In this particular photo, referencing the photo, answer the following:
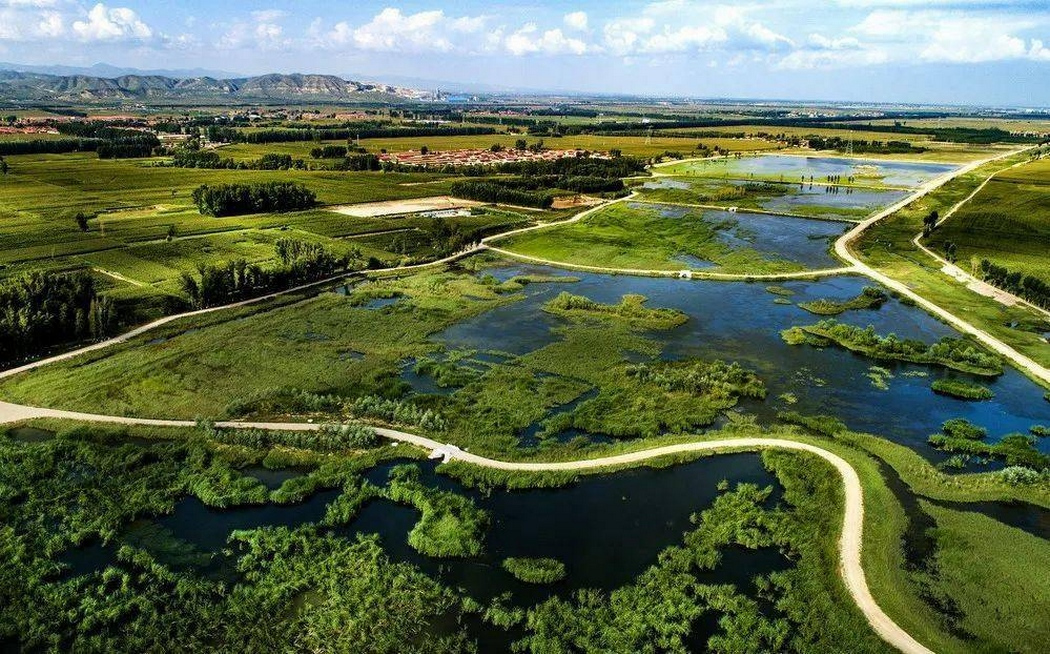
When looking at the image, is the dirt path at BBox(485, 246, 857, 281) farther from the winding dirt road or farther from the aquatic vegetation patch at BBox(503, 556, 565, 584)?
the aquatic vegetation patch at BBox(503, 556, 565, 584)

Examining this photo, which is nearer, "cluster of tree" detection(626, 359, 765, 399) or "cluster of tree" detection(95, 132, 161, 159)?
"cluster of tree" detection(626, 359, 765, 399)

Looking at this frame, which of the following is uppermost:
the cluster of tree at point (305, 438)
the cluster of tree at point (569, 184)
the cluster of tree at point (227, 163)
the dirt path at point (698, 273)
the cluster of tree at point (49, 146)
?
the cluster of tree at point (49, 146)

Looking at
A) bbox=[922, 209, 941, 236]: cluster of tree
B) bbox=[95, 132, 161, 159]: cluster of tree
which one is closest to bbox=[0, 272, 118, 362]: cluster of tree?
bbox=[922, 209, 941, 236]: cluster of tree

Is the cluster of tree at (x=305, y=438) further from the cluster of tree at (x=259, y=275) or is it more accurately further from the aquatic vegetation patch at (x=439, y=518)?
the cluster of tree at (x=259, y=275)

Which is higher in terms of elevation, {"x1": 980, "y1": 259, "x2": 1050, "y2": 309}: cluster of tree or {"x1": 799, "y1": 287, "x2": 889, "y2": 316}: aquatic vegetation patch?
{"x1": 980, "y1": 259, "x2": 1050, "y2": 309}: cluster of tree

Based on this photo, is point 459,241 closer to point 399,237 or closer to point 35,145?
point 399,237

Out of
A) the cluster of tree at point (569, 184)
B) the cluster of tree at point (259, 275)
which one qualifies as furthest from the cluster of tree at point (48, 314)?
the cluster of tree at point (569, 184)
